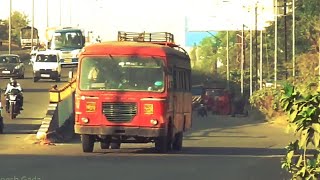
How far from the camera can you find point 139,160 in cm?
2233

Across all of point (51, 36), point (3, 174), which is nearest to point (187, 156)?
point (3, 174)

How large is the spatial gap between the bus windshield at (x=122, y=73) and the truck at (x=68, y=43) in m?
40.7

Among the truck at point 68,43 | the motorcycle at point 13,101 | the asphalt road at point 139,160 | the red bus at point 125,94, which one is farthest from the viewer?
the truck at point 68,43

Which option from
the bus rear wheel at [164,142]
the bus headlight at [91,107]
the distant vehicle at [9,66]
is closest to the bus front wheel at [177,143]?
the bus rear wheel at [164,142]

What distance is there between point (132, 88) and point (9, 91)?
14.0 metres

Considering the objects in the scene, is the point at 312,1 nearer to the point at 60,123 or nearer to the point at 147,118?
the point at 60,123

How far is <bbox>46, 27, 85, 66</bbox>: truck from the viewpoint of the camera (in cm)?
6550

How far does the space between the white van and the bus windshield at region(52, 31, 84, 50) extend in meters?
4.07

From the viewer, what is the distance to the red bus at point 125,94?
24.2 m

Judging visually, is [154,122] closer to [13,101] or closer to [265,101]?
[13,101]

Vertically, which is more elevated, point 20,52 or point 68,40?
point 20,52

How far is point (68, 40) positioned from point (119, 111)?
42.2 metres

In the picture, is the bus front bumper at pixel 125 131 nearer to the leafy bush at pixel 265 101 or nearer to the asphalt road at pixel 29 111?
the asphalt road at pixel 29 111

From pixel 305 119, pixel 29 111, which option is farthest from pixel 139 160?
pixel 29 111
